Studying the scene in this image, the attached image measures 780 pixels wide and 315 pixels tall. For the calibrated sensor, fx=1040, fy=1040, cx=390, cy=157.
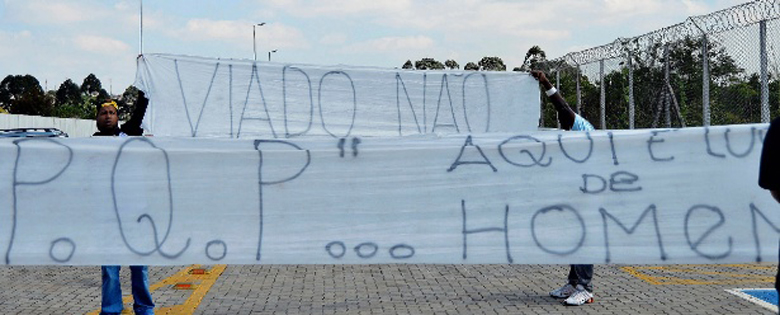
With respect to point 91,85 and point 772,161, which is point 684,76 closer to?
point 772,161

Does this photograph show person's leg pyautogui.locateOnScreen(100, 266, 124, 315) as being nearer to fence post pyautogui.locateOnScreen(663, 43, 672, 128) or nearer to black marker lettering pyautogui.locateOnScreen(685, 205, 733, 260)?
black marker lettering pyautogui.locateOnScreen(685, 205, 733, 260)

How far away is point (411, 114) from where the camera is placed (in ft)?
32.4

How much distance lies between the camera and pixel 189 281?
10023 mm

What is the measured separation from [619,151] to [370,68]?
135 inches

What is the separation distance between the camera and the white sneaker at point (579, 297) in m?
8.40

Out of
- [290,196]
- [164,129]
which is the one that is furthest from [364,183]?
[164,129]

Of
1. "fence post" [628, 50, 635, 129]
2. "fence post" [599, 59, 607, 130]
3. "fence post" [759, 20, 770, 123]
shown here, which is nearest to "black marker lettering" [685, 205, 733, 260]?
"fence post" [759, 20, 770, 123]

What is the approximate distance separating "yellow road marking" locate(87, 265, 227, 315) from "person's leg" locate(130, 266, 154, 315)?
891 mm

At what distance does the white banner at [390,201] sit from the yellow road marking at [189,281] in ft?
5.19

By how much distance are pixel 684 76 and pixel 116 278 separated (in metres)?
8.52

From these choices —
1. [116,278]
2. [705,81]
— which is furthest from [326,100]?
[705,81]

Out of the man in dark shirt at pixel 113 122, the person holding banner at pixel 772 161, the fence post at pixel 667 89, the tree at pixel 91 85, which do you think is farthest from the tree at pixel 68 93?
the person holding banner at pixel 772 161

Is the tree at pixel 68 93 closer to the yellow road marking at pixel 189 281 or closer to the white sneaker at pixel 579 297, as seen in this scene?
the yellow road marking at pixel 189 281

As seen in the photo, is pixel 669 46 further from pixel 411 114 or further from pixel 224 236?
pixel 224 236
